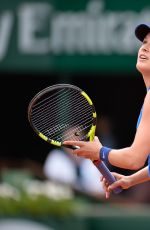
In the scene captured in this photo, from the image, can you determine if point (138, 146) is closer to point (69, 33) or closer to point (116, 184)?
point (116, 184)

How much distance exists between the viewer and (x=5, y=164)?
1169 centimetres

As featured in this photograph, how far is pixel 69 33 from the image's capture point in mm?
12375

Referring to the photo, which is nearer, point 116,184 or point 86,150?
point 86,150

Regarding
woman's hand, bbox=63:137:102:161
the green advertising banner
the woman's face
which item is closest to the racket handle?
woman's hand, bbox=63:137:102:161

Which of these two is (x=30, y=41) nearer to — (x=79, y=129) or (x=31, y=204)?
(x=31, y=204)

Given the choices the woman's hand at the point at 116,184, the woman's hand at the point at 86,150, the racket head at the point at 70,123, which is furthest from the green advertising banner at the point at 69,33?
the woman's hand at the point at 86,150

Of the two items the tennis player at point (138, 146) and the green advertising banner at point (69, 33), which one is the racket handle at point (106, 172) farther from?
the green advertising banner at point (69, 33)

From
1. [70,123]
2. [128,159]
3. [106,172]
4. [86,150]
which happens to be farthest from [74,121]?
[128,159]

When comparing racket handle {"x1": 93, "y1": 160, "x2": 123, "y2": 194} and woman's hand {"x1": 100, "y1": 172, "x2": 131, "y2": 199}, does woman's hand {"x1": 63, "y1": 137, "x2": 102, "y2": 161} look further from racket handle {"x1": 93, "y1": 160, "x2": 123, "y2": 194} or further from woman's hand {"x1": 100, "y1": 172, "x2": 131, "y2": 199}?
woman's hand {"x1": 100, "y1": 172, "x2": 131, "y2": 199}

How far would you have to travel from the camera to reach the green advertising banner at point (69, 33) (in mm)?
12305

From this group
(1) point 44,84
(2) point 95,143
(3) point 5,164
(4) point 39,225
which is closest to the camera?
(2) point 95,143

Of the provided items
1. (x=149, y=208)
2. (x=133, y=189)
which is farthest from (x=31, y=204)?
(x=133, y=189)

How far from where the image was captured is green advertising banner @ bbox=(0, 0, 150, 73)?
12.3 meters

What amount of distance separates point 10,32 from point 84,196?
9.52 ft
